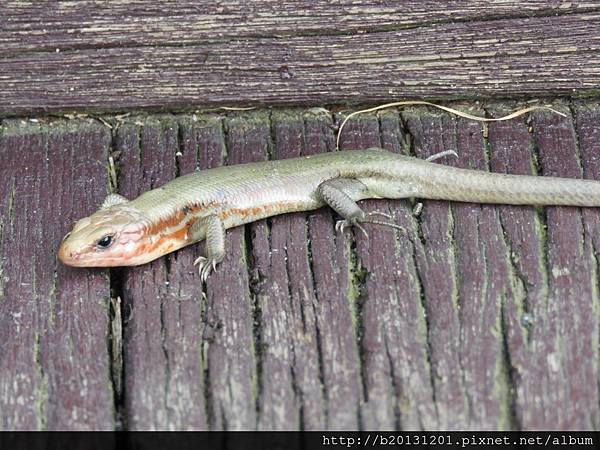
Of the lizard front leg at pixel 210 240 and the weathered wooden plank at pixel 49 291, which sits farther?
the lizard front leg at pixel 210 240

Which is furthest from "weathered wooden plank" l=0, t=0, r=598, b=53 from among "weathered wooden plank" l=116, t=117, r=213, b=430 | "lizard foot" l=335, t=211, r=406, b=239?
"lizard foot" l=335, t=211, r=406, b=239

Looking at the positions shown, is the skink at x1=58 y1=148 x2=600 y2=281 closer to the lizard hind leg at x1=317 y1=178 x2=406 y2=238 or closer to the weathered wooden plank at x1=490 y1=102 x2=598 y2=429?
the lizard hind leg at x1=317 y1=178 x2=406 y2=238

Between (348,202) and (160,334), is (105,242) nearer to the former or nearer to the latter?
(160,334)

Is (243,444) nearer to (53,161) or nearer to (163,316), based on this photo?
(163,316)

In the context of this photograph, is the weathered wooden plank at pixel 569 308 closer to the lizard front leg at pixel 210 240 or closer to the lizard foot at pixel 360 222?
the lizard foot at pixel 360 222

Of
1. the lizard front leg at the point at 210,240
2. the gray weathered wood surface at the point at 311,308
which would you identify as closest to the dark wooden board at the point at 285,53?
the gray weathered wood surface at the point at 311,308

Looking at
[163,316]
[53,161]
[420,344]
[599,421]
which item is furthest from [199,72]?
[599,421]

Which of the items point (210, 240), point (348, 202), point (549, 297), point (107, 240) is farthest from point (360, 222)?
point (107, 240)

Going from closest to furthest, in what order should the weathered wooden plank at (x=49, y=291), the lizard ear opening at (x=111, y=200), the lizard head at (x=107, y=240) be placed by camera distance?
the weathered wooden plank at (x=49, y=291), the lizard head at (x=107, y=240), the lizard ear opening at (x=111, y=200)
